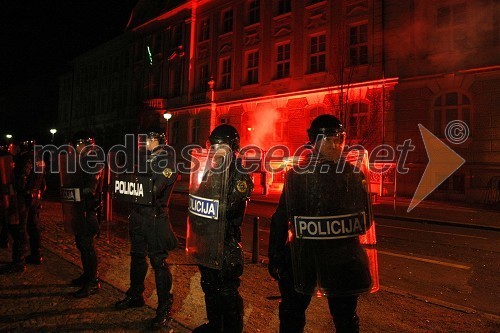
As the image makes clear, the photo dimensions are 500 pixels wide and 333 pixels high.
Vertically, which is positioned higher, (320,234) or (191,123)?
(191,123)

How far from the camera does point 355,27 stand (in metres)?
19.3

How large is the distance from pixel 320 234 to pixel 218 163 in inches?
38.1

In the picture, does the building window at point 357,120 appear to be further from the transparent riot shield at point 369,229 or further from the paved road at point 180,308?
the transparent riot shield at point 369,229

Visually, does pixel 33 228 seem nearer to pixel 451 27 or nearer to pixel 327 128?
pixel 327 128

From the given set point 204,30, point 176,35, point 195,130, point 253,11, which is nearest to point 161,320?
point 253,11

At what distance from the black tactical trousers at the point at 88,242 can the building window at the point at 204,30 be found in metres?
25.2

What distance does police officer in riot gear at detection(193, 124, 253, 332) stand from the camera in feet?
9.21

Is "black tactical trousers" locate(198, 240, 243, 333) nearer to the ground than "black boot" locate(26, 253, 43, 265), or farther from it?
farther from it

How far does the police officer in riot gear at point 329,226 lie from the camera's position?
2381mm

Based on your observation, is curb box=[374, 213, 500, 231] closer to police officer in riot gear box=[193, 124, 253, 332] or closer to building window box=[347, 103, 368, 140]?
building window box=[347, 103, 368, 140]

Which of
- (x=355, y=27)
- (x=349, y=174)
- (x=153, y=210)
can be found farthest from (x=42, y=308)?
(x=355, y=27)

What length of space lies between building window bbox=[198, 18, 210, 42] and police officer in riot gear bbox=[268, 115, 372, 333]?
26716 millimetres

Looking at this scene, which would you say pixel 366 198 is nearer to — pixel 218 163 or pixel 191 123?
pixel 218 163

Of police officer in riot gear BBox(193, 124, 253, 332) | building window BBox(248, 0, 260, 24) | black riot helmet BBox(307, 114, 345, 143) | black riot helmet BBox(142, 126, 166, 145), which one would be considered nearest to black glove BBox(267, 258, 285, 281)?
police officer in riot gear BBox(193, 124, 253, 332)
